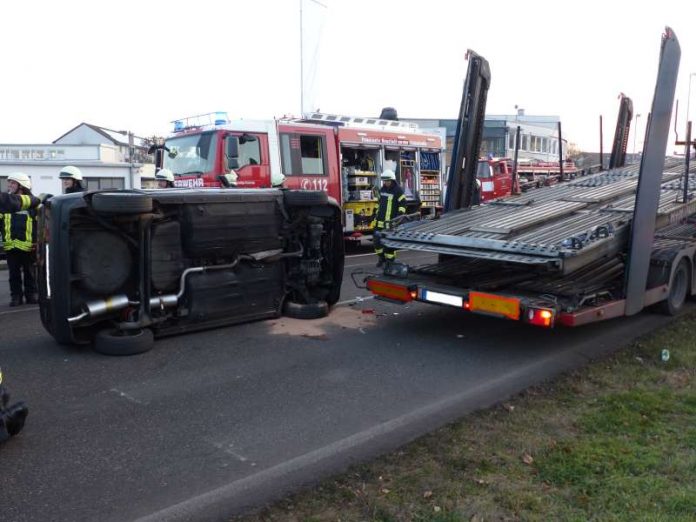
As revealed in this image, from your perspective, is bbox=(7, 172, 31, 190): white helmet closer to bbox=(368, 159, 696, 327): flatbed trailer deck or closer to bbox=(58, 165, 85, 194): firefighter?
bbox=(58, 165, 85, 194): firefighter

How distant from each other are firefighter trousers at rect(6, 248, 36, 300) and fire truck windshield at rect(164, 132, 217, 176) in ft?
13.3

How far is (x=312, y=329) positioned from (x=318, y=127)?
7.17 m

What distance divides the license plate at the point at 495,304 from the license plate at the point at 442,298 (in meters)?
0.15

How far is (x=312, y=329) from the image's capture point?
6.94 metres

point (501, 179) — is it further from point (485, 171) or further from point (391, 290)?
point (391, 290)

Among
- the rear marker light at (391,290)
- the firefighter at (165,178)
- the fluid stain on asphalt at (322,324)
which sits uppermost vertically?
the firefighter at (165,178)

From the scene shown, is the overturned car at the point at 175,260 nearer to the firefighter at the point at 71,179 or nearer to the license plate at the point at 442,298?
the license plate at the point at 442,298

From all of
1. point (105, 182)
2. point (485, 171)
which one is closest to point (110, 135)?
point (105, 182)

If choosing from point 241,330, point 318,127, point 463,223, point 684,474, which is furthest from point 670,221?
point 318,127

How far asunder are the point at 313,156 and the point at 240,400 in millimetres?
8955

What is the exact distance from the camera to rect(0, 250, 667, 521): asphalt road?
347 centimetres

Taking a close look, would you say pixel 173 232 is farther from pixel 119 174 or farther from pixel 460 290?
pixel 119 174

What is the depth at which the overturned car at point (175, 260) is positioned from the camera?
5652 millimetres

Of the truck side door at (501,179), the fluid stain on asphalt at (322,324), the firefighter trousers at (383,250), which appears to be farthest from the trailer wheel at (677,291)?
the truck side door at (501,179)
